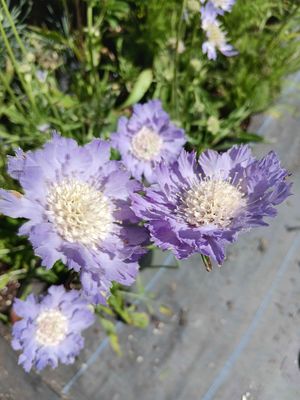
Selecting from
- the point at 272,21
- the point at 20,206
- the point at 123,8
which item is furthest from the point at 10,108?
the point at 272,21

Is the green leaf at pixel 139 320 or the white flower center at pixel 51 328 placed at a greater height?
the white flower center at pixel 51 328

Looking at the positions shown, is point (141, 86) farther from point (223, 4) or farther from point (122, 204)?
point (122, 204)

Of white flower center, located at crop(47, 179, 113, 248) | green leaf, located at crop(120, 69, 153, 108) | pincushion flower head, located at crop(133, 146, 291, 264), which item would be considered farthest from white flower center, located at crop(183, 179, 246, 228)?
green leaf, located at crop(120, 69, 153, 108)

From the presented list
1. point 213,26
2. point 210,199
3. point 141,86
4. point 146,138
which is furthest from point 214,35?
A: point 210,199

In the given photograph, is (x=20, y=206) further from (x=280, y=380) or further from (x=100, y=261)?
(x=280, y=380)

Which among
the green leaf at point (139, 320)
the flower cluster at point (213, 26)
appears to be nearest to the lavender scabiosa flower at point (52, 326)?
the green leaf at point (139, 320)

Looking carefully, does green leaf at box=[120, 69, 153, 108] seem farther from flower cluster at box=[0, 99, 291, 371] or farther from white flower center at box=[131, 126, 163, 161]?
flower cluster at box=[0, 99, 291, 371]

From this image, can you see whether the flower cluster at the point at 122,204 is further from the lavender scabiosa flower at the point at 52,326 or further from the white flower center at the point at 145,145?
Answer: the white flower center at the point at 145,145
